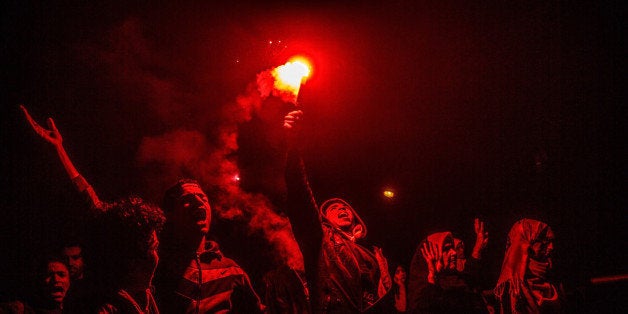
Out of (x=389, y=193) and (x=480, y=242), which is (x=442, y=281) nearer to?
(x=480, y=242)

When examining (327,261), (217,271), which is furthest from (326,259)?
(217,271)

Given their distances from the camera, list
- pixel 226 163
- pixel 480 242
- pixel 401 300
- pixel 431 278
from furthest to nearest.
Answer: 1. pixel 401 300
2. pixel 480 242
3. pixel 226 163
4. pixel 431 278

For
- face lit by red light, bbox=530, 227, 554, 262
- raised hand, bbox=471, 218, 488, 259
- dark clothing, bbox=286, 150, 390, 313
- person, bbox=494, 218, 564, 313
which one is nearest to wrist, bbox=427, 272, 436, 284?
person, bbox=494, 218, 564, 313

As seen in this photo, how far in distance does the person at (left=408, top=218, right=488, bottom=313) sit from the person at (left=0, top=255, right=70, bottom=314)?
4.70m

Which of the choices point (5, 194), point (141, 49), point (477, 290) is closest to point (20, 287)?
point (5, 194)

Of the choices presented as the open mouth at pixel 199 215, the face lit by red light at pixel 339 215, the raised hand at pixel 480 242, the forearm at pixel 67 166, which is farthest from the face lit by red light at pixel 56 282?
the raised hand at pixel 480 242

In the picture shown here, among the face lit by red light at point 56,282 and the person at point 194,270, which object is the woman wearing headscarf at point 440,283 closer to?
the person at point 194,270

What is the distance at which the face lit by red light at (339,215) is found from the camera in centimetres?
571

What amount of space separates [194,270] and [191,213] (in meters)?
0.64

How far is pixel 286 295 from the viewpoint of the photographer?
405cm

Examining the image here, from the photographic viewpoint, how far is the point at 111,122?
592 cm

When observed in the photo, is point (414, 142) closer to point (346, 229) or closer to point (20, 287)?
point (346, 229)

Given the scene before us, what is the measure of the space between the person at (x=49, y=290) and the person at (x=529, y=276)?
6248mm

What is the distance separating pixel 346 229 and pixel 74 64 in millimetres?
4612
